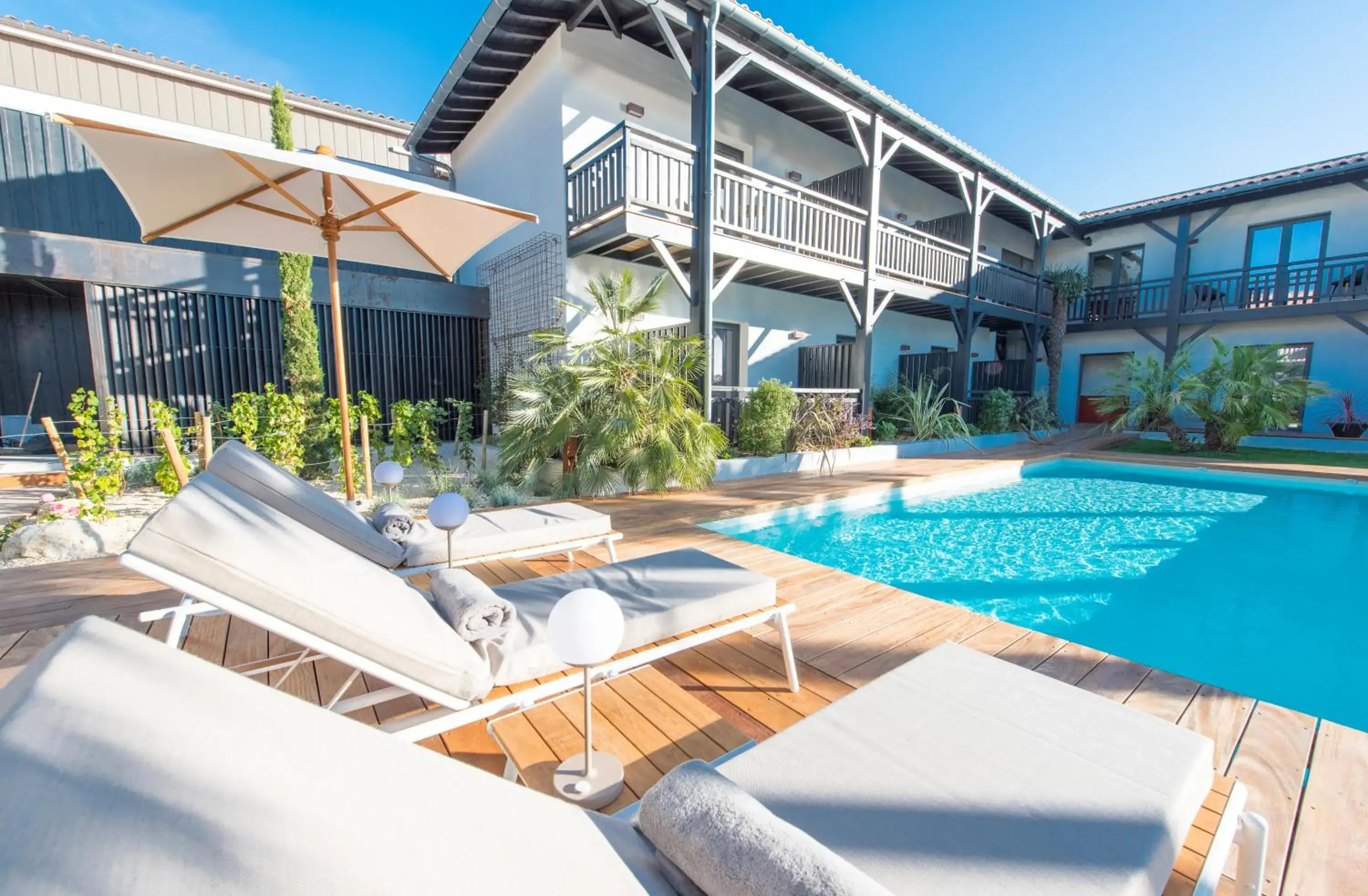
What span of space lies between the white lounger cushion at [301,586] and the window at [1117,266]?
56.6 ft

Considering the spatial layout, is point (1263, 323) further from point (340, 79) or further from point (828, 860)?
point (340, 79)

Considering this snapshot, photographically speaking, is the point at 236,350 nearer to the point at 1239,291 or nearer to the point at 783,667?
the point at 783,667

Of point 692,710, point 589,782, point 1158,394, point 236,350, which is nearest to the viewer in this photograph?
point 589,782

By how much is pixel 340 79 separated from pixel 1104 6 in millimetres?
13190

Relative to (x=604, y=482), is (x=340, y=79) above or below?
above

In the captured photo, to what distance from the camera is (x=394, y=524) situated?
297cm

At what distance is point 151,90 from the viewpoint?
30.7ft

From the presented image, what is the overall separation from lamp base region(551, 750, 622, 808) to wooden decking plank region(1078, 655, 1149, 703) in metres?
1.98

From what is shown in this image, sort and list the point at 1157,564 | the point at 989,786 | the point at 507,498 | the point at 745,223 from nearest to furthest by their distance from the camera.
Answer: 1. the point at 989,786
2. the point at 1157,564
3. the point at 507,498
4. the point at 745,223

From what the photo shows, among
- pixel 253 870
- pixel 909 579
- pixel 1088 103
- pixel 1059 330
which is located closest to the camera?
pixel 253 870

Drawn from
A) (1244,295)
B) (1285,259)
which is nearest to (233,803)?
(1244,295)

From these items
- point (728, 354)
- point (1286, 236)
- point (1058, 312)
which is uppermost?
point (1286, 236)

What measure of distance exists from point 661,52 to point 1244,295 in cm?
1359

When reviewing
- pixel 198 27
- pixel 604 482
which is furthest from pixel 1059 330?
pixel 198 27
